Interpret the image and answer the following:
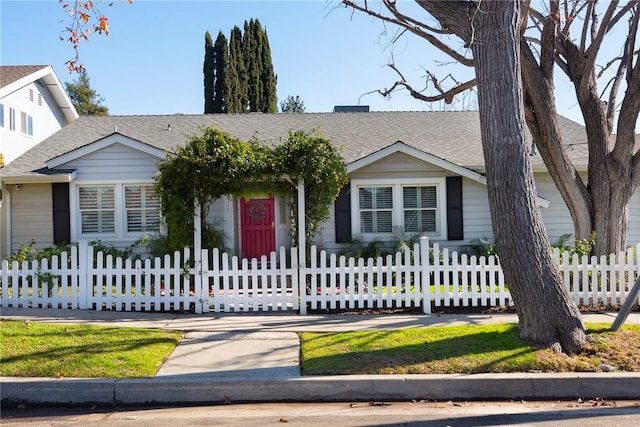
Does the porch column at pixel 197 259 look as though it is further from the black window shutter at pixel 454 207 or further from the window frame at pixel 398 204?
the black window shutter at pixel 454 207

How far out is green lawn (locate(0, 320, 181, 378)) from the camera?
618cm

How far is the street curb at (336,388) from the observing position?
19.0 ft

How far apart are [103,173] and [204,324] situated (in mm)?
6816

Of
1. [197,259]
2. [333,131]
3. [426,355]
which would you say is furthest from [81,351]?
[333,131]

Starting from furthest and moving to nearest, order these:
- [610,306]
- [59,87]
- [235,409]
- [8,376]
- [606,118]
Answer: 1. [59,87]
2. [606,118]
3. [610,306]
4. [8,376]
5. [235,409]

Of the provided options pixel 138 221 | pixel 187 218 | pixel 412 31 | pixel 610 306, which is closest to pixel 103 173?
pixel 138 221

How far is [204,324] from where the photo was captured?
8.80m

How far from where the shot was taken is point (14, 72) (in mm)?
20953

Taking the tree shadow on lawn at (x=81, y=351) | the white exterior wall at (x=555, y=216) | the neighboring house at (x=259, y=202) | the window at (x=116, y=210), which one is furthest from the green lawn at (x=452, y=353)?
the window at (x=116, y=210)

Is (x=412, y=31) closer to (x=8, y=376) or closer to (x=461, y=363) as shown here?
(x=461, y=363)

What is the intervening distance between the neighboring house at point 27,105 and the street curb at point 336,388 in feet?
54.2

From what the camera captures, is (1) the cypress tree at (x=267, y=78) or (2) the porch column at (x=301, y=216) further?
(1) the cypress tree at (x=267, y=78)

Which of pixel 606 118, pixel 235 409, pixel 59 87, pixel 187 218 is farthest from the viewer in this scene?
pixel 59 87

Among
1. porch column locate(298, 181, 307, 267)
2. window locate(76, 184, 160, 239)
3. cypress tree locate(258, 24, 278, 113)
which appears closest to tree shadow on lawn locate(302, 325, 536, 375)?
porch column locate(298, 181, 307, 267)
